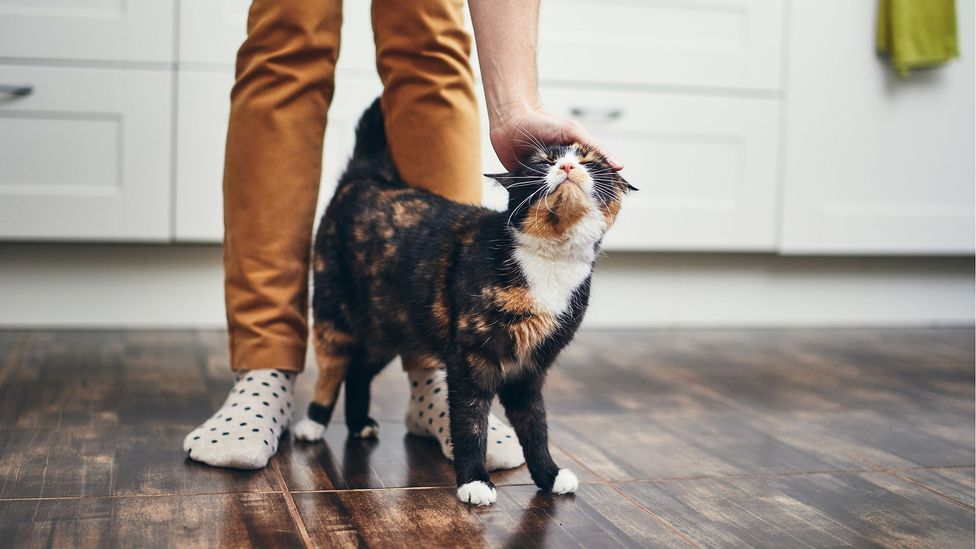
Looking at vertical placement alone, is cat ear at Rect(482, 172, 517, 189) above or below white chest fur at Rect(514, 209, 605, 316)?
above

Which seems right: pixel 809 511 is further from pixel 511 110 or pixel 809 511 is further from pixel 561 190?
pixel 511 110

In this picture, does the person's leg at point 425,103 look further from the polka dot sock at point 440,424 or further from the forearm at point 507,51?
the forearm at point 507,51

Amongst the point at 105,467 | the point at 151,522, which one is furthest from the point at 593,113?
the point at 151,522

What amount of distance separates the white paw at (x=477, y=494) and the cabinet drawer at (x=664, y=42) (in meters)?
1.47

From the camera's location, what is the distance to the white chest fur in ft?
3.51

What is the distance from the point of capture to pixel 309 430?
1.36 m

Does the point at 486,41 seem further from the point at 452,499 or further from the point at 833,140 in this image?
the point at 833,140

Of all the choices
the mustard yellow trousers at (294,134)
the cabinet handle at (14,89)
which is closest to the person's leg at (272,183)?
the mustard yellow trousers at (294,134)

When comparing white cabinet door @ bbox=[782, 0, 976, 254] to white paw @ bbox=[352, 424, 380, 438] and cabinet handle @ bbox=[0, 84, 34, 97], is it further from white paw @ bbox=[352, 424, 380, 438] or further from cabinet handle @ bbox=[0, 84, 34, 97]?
cabinet handle @ bbox=[0, 84, 34, 97]

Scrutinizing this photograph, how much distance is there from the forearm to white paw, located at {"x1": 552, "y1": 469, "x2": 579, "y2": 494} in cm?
40

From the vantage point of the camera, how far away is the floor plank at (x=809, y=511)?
104cm

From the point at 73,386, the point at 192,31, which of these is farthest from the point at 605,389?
the point at 192,31

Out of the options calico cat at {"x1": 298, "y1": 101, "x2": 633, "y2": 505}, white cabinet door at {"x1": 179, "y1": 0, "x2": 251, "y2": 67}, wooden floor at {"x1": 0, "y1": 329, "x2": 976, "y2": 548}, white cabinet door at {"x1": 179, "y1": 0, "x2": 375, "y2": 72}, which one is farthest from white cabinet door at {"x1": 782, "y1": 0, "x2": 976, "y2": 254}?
calico cat at {"x1": 298, "y1": 101, "x2": 633, "y2": 505}

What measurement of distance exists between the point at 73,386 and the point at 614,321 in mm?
1318
